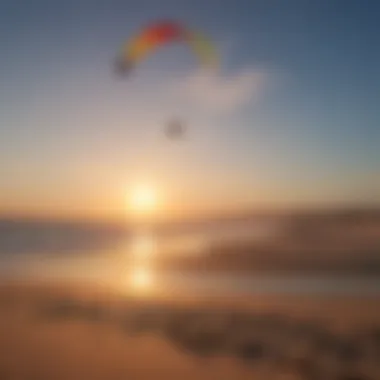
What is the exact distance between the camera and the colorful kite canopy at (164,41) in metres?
2.12

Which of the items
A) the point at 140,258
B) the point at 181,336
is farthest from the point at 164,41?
the point at 181,336

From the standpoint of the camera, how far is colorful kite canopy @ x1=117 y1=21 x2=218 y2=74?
212cm

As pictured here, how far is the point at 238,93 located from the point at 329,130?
1.02ft

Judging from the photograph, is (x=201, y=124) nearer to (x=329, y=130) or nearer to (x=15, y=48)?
(x=329, y=130)

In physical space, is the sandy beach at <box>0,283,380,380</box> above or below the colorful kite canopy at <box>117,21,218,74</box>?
below

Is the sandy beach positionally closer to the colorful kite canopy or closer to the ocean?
the ocean

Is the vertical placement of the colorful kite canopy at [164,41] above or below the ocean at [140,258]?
above

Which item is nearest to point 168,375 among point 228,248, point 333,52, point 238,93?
point 228,248

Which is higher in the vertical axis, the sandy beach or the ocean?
the ocean

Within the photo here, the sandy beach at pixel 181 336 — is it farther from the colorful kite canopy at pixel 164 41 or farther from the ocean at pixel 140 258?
the colorful kite canopy at pixel 164 41

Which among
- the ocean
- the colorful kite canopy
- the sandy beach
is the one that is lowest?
the sandy beach

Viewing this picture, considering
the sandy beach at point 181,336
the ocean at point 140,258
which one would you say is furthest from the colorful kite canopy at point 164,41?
the sandy beach at point 181,336

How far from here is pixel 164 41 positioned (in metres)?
2.11

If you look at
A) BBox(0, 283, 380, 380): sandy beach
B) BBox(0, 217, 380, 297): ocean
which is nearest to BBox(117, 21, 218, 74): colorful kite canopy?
BBox(0, 217, 380, 297): ocean
